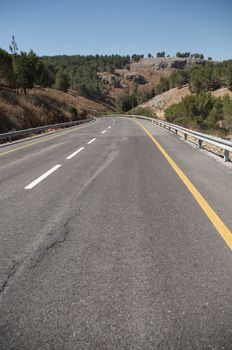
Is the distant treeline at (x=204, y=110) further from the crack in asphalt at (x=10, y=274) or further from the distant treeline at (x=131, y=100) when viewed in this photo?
the distant treeline at (x=131, y=100)

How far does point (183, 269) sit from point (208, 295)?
1.72ft

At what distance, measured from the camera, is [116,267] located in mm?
3699

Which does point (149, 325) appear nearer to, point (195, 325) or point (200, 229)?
point (195, 325)

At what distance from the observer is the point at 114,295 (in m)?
3.15

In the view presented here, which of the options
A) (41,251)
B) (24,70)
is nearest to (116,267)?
(41,251)

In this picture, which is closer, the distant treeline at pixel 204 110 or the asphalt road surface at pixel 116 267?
the asphalt road surface at pixel 116 267

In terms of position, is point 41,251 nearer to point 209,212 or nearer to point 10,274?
point 10,274

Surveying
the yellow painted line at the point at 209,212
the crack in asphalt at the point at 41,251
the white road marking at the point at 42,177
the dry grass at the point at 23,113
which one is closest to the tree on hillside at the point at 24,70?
the dry grass at the point at 23,113

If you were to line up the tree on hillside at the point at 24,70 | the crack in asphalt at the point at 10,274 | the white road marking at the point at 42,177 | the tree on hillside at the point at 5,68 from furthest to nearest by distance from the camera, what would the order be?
1. the tree on hillside at the point at 24,70
2. the tree on hillside at the point at 5,68
3. the white road marking at the point at 42,177
4. the crack in asphalt at the point at 10,274

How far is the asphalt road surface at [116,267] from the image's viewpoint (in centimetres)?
266

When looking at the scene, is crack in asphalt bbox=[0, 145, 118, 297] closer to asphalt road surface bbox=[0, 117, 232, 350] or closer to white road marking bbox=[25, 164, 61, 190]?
asphalt road surface bbox=[0, 117, 232, 350]

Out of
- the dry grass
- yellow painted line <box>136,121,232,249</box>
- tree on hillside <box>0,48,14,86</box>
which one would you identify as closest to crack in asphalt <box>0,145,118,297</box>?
yellow painted line <box>136,121,232,249</box>

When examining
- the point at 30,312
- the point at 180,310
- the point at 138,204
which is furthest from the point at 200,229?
the point at 30,312

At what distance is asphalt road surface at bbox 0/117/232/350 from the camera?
105 inches
